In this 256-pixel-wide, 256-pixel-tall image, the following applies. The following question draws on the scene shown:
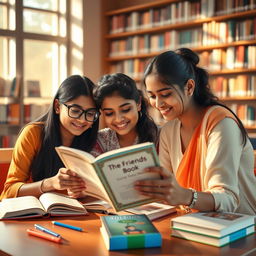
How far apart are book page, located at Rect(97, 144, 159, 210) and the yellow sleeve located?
695 mm

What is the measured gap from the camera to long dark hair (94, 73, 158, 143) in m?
1.96

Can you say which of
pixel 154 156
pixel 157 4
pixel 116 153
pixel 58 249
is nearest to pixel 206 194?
pixel 154 156

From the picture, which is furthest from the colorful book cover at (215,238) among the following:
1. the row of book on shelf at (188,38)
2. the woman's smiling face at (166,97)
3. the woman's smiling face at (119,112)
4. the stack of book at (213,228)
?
the row of book on shelf at (188,38)

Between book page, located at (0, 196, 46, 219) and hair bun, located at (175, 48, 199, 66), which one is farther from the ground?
hair bun, located at (175, 48, 199, 66)

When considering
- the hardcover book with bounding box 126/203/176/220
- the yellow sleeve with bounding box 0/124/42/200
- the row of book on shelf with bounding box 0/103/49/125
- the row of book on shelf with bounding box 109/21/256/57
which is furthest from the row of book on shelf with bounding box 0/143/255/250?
the row of book on shelf with bounding box 0/103/49/125

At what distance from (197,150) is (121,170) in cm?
54

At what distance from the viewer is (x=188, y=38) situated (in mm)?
5426

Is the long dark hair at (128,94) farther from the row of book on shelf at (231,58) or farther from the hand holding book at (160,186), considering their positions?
the row of book on shelf at (231,58)

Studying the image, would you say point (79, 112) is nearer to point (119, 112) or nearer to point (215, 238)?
point (119, 112)

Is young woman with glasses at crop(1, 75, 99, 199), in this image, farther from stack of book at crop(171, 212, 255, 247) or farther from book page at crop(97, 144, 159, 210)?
stack of book at crop(171, 212, 255, 247)

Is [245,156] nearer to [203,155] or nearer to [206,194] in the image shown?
[203,155]

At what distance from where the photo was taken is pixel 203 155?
5.33ft

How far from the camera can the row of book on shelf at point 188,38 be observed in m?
4.93

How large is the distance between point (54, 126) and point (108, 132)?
323mm
